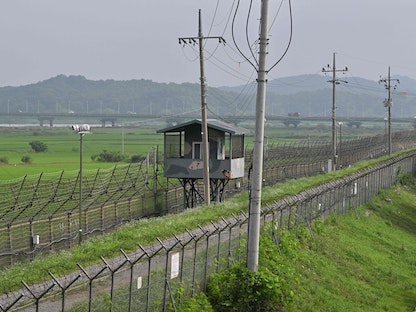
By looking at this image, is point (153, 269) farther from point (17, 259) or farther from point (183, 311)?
point (17, 259)

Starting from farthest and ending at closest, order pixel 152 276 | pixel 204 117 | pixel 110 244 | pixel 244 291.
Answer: pixel 204 117 → pixel 110 244 → pixel 244 291 → pixel 152 276

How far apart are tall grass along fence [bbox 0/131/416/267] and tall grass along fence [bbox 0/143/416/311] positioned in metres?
7.39

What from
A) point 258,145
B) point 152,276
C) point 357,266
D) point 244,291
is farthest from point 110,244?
point 357,266

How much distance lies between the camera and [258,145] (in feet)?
57.8

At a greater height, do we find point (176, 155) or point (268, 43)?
point (268, 43)

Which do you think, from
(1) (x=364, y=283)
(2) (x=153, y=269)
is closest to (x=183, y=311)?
(2) (x=153, y=269)

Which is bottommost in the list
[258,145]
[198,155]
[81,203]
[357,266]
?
[357,266]

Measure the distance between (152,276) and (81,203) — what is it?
42.8 feet

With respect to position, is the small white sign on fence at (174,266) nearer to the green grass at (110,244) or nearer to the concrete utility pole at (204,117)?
the green grass at (110,244)

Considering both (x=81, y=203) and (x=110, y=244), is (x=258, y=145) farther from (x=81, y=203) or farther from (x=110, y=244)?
(x=81, y=203)

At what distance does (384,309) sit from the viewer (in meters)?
25.0

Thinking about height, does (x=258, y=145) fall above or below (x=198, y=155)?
above

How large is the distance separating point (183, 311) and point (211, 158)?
77.3 ft

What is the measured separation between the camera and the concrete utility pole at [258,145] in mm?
17516
